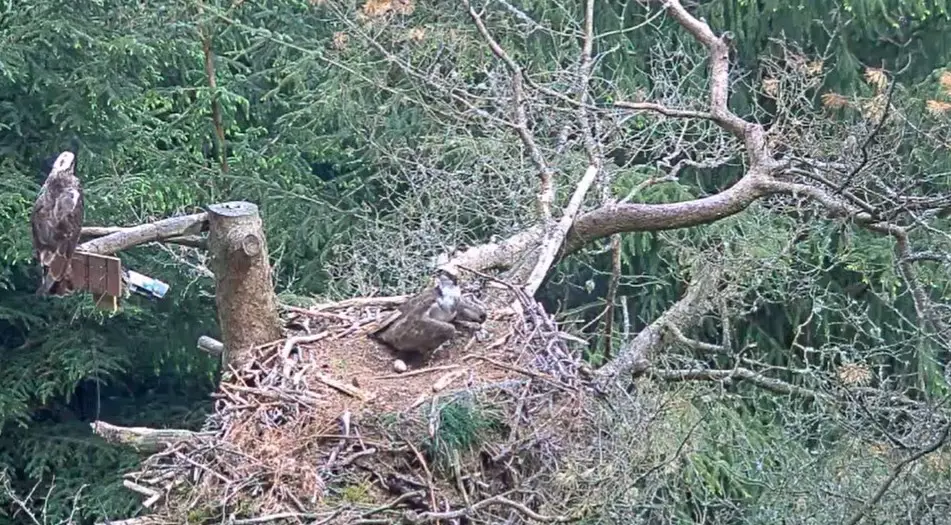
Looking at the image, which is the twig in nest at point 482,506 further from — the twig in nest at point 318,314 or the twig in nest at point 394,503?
the twig in nest at point 318,314

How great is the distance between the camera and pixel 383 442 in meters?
3.48

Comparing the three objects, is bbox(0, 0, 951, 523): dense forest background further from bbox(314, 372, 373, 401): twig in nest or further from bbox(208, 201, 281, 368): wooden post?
bbox(314, 372, 373, 401): twig in nest

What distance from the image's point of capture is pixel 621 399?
3.96 m

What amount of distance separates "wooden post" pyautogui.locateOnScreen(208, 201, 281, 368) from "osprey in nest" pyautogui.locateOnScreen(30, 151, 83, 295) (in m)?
0.44

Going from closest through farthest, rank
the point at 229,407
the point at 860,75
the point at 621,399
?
the point at 229,407 < the point at 621,399 < the point at 860,75

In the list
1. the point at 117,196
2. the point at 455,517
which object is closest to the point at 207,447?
the point at 455,517

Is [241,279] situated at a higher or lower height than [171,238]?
lower

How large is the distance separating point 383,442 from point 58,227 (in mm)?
1523

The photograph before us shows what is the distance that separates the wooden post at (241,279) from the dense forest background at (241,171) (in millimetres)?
2830

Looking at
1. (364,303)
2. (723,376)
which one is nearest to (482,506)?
(364,303)

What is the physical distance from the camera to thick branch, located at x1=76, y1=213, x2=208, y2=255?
3.87 meters

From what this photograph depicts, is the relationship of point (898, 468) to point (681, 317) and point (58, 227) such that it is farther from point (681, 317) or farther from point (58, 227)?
point (58, 227)

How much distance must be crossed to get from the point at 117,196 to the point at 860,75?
15.4 feet

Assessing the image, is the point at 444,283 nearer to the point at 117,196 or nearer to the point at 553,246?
the point at 553,246
